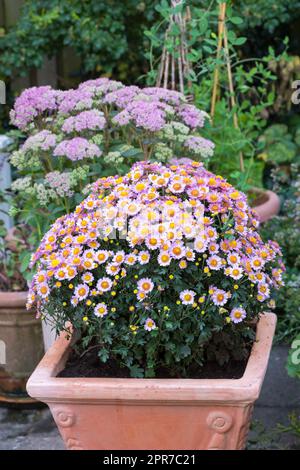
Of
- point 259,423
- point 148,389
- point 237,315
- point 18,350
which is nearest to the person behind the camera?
point 148,389

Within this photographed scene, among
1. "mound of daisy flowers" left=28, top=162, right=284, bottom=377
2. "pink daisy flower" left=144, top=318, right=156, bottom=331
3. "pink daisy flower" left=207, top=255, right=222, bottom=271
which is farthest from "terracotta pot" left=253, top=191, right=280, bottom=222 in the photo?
"pink daisy flower" left=144, top=318, right=156, bottom=331

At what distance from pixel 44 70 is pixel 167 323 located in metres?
3.79

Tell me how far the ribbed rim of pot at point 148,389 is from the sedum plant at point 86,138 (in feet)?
2.54

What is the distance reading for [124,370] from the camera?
226 cm

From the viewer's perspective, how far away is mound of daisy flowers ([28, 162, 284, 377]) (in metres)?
2.13

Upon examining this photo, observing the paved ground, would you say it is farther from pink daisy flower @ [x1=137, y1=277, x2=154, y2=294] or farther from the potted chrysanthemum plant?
pink daisy flower @ [x1=137, y1=277, x2=154, y2=294]

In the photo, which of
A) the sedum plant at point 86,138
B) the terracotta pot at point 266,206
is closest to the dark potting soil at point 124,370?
the sedum plant at point 86,138

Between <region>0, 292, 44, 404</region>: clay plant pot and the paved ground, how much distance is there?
0.27 ft

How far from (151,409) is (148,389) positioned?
0.08 meters

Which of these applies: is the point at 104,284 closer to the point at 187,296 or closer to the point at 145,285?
the point at 145,285

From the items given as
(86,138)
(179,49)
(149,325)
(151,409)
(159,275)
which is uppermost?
(179,49)

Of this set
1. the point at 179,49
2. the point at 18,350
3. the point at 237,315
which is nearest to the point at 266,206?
the point at 179,49

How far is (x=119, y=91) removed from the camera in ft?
9.39

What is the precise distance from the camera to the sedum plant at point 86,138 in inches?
105
